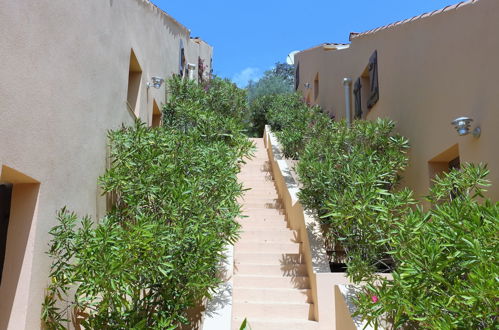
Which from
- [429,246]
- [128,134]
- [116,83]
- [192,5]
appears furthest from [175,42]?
[429,246]

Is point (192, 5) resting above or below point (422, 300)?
above

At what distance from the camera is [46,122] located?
4.65 m

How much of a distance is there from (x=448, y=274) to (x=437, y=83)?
14.2ft

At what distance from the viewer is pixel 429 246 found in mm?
3654

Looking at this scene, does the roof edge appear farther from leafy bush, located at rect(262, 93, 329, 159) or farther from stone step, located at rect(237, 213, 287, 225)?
stone step, located at rect(237, 213, 287, 225)

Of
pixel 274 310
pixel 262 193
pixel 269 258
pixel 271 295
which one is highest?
pixel 262 193

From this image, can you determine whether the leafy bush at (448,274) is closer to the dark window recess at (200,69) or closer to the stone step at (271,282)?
the stone step at (271,282)

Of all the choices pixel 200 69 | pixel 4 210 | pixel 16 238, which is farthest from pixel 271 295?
pixel 200 69

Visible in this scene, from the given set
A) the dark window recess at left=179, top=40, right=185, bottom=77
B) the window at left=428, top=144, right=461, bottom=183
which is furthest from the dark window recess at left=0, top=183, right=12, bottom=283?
the dark window recess at left=179, top=40, right=185, bottom=77

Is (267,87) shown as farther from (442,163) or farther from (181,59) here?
(442,163)

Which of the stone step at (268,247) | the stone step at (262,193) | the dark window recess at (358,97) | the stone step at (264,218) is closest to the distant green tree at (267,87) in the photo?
the dark window recess at (358,97)

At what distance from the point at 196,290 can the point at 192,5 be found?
8.44 metres

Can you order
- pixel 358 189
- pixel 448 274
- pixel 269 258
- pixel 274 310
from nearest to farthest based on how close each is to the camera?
pixel 448 274 < pixel 358 189 < pixel 274 310 < pixel 269 258

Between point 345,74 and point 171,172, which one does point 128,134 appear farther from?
point 345,74
